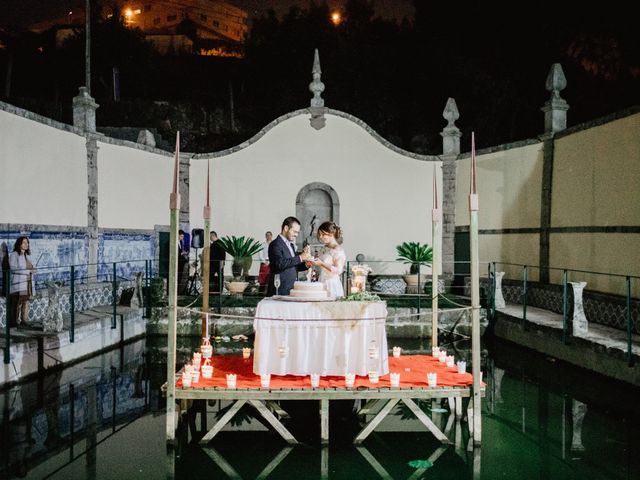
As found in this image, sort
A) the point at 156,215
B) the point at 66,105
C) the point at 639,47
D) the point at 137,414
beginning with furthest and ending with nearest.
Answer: the point at 66,105 < the point at 639,47 < the point at 156,215 < the point at 137,414

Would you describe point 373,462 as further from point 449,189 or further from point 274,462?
point 449,189

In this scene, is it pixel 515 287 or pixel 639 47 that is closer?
pixel 515 287

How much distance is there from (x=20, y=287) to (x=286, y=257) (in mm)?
4804

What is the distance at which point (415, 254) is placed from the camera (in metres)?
13.9

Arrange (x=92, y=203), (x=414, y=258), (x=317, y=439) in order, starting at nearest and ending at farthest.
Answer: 1. (x=317, y=439)
2. (x=92, y=203)
3. (x=414, y=258)

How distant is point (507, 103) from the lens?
824 inches

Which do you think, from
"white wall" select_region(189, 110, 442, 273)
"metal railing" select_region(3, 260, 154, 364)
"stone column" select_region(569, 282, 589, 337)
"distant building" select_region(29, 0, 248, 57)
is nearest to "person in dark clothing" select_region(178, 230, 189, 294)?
"metal railing" select_region(3, 260, 154, 364)

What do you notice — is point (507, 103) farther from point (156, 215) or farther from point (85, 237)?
point (85, 237)

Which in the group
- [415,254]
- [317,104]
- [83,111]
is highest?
[317,104]

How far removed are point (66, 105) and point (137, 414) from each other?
24.9 meters

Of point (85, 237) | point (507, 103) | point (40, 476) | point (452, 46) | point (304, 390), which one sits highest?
point (452, 46)

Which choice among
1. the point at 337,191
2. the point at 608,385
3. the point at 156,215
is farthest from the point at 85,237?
the point at 608,385

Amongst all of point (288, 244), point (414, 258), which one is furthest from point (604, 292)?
point (288, 244)

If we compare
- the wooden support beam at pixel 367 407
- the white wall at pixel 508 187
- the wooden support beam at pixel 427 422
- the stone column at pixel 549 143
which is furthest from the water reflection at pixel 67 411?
the white wall at pixel 508 187
